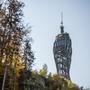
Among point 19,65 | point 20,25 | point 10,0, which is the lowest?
point 19,65

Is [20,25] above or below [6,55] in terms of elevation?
above

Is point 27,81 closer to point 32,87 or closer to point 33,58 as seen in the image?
point 32,87

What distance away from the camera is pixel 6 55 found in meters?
35.2

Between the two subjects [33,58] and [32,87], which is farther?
[32,87]

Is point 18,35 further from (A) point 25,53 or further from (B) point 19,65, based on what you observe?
(B) point 19,65

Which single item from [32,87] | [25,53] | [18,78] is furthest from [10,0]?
[32,87]

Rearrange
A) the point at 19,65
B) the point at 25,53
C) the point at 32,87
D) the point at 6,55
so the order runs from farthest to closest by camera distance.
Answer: the point at 32,87, the point at 19,65, the point at 25,53, the point at 6,55

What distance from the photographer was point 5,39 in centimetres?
3550

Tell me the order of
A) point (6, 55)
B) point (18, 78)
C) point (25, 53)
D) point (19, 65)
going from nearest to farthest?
1. point (6, 55)
2. point (25, 53)
3. point (19, 65)
4. point (18, 78)

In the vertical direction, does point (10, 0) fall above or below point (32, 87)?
above

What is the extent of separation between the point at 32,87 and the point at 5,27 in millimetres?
23977

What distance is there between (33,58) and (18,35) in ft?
28.4

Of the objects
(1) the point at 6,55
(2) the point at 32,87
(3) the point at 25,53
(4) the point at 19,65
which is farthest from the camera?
(2) the point at 32,87

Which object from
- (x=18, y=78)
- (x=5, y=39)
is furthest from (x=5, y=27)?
(x=18, y=78)
